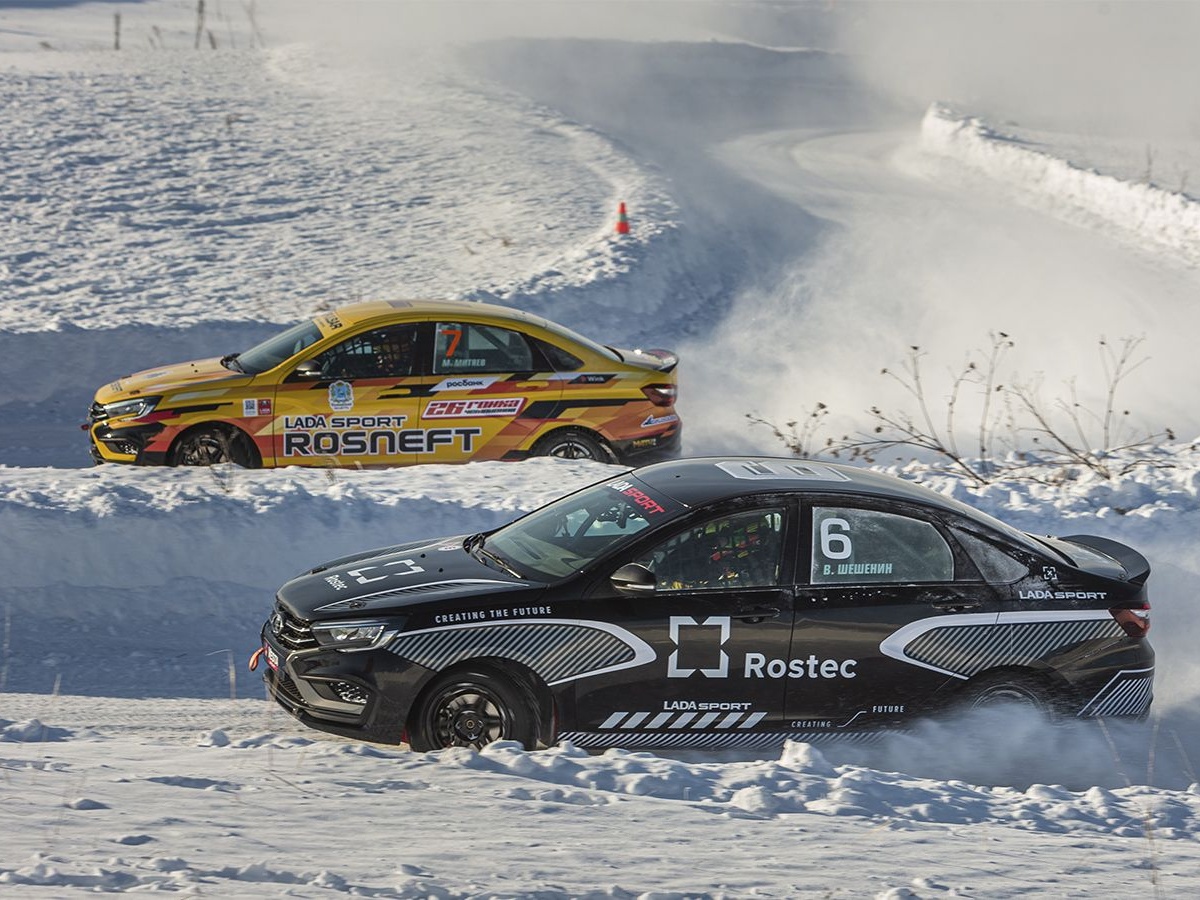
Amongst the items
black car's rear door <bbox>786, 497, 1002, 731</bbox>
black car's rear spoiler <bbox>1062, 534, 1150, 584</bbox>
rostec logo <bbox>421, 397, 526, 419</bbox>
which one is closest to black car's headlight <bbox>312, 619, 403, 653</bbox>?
black car's rear door <bbox>786, 497, 1002, 731</bbox>

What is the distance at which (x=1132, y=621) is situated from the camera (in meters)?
6.72

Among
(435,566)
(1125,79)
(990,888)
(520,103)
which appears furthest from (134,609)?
(1125,79)

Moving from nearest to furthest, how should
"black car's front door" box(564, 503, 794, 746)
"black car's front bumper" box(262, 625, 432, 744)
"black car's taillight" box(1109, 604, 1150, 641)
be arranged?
"black car's front bumper" box(262, 625, 432, 744) → "black car's front door" box(564, 503, 794, 746) → "black car's taillight" box(1109, 604, 1150, 641)

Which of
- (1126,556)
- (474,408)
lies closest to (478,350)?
(474,408)

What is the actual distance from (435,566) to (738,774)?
200cm

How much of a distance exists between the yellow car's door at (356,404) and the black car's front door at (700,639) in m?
4.63

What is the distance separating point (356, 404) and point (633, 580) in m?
4.86

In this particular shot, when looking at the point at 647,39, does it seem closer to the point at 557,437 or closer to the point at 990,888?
the point at 557,437

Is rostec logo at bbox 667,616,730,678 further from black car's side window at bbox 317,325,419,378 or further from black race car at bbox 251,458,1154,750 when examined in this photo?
black car's side window at bbox 317,325,419,378

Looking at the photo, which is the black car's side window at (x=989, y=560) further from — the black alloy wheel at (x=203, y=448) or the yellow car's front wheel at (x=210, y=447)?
the black alloy wheel at (x=203, y=448)

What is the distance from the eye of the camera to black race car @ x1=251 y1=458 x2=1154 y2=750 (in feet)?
20.3

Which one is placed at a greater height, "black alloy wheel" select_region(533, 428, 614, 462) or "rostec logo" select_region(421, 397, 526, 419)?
"rostec logo" select_region(421, 397, 526, 419)

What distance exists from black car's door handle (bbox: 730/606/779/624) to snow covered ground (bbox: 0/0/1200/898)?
2.34 feet

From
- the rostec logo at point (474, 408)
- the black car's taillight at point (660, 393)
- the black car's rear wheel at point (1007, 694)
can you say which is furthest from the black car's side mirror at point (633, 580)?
the black car's taillight at point (660, 393)
